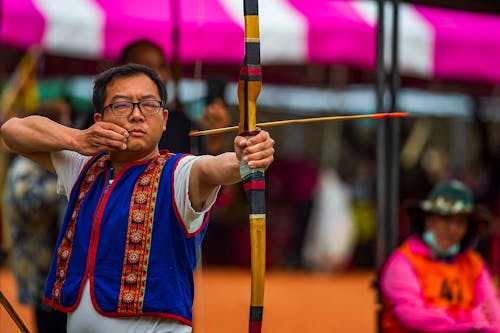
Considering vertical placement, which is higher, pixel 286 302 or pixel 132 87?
pixel 132 87

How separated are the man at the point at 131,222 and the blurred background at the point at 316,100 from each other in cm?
172

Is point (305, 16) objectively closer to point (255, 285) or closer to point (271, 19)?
point (271, 19)

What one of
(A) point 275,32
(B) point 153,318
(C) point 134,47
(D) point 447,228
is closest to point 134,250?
(B) point 153,318

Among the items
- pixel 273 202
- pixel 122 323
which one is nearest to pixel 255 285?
pixel 122 323

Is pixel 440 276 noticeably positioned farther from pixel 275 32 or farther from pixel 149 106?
pixel 275 32

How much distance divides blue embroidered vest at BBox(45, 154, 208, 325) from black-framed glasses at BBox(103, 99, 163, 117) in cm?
14

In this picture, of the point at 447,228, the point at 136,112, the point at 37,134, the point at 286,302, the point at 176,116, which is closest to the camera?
the point at 136,112

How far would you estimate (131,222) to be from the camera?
2809mm

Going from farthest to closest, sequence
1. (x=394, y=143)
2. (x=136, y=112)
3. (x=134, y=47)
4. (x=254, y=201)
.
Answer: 1. (x=394, y=143)
2. (x=134, y=47)
3. (x=136, y=112)
4. (x=254, y=201)

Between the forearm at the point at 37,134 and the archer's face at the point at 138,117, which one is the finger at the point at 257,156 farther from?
the forearm at the point at 37,134

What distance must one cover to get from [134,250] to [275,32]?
6072mm

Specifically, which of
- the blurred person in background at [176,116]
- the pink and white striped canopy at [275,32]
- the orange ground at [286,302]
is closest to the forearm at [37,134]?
the blurred person in background at [176,116]

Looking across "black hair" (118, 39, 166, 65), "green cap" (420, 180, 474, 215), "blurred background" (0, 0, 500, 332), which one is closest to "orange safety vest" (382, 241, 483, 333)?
"green cap" (420, 180, 474, 215)

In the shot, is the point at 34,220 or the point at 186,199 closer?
the point at 186,199
